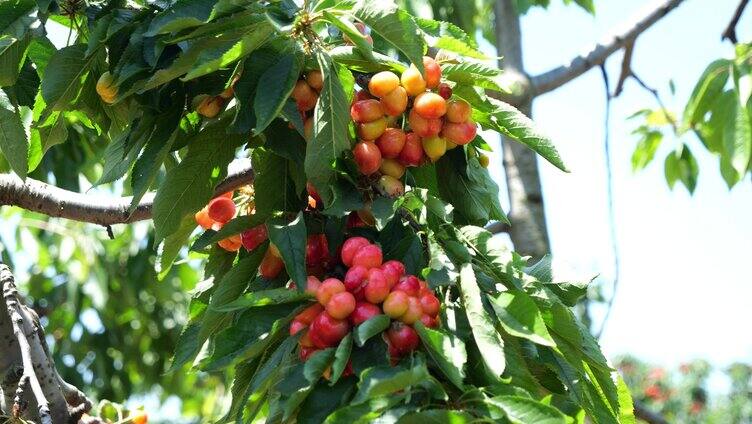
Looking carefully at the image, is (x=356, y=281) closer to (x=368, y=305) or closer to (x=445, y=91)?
(x=368, y=305)

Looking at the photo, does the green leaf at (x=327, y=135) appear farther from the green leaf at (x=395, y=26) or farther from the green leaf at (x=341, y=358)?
the green leaf at (x=341, y=358)

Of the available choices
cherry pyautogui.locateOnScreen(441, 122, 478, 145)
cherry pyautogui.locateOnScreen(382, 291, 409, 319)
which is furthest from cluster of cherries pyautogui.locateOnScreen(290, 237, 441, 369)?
cherry pyautogui.locateOnScreen(441, 122, 478, 145)

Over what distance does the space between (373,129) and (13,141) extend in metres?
0.60

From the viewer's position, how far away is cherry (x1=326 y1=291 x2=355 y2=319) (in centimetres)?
118

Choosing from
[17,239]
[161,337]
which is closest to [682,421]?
[161,337]

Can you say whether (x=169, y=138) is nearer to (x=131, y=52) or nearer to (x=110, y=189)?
(x=131, y=52)

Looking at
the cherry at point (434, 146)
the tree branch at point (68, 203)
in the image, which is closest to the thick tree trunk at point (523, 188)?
the tree branch at point (68, 203)

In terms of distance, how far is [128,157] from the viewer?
1495 millimetres

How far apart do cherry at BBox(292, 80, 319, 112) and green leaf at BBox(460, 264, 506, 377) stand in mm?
353

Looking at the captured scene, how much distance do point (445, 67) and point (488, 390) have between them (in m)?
0.51

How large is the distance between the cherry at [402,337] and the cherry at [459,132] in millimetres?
325

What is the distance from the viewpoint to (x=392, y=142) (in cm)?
137

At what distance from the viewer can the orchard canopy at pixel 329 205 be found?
1.17 metres

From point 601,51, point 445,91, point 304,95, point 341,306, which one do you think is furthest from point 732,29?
point 341,306
